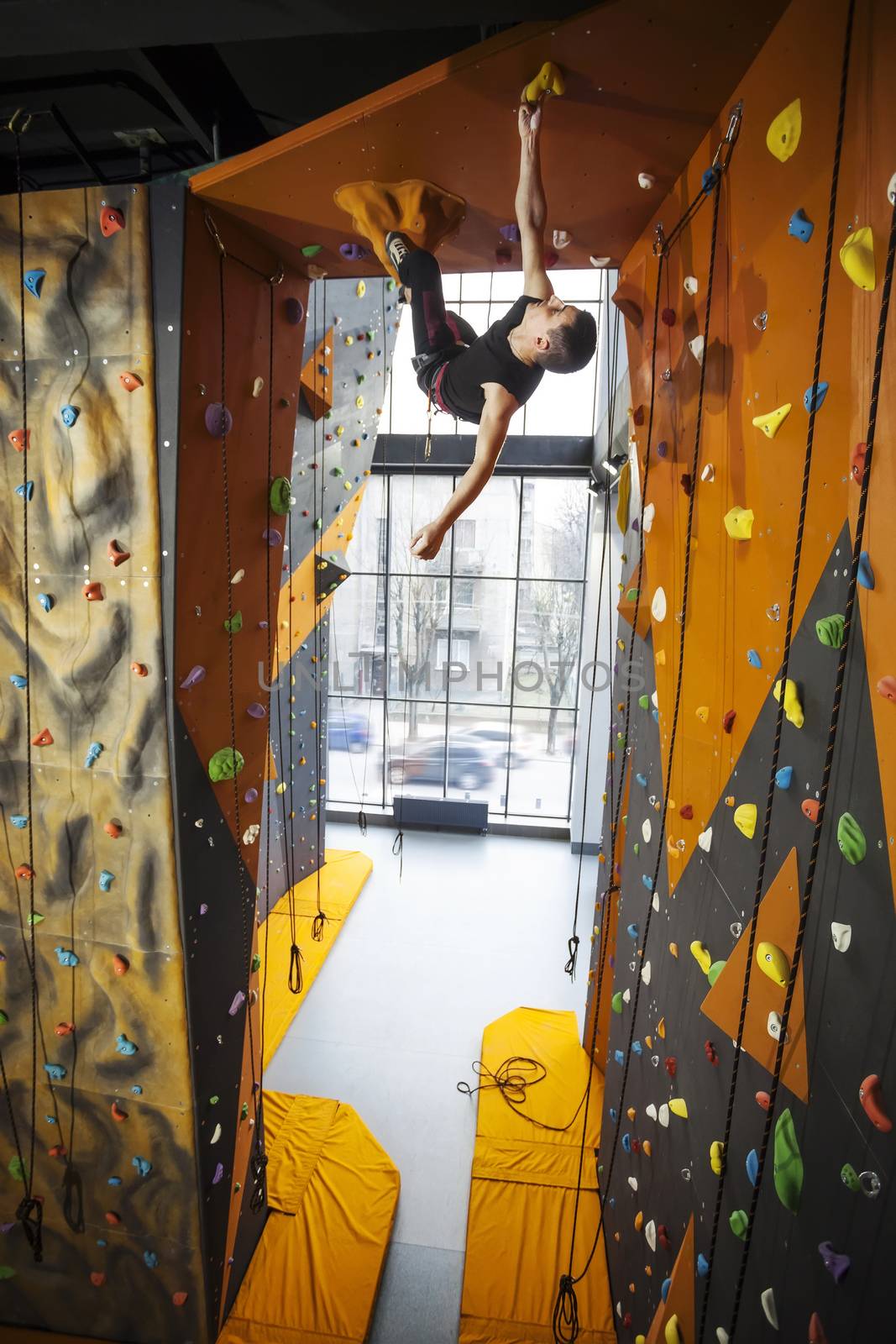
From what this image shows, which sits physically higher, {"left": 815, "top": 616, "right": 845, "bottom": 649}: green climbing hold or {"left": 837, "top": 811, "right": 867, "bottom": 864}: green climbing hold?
{"left": 815, "top": 616, "right": 845, "bottom": 649}: green climbing hold

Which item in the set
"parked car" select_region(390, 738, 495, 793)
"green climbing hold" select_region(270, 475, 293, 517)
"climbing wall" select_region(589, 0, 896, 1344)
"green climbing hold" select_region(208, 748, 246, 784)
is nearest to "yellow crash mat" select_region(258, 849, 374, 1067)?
"green climbing hold" select_region(208, 748, 246, 784)

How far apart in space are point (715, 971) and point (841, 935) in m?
0.79

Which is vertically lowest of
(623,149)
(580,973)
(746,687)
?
→ (580,973)

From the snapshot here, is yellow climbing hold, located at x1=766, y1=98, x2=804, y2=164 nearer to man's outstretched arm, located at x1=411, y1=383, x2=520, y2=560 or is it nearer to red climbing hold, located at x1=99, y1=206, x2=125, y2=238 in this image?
man's outstretched arm, located at x1=411, y1=383, x2=520, y2=560

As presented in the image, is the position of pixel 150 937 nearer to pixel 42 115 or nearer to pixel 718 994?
pixel 718 994

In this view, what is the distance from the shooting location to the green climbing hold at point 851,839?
4.54 feet

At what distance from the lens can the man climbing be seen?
198 centimetres

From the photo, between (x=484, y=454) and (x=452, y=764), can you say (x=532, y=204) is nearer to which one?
(x=484, y=454)

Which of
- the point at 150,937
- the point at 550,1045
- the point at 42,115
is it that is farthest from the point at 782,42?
the point at 550,1045

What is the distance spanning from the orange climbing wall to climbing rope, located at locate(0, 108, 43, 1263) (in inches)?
27.5

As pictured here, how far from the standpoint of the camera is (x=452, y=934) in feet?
23.5

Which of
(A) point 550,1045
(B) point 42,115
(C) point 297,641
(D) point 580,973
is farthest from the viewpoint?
(D) point 580,973

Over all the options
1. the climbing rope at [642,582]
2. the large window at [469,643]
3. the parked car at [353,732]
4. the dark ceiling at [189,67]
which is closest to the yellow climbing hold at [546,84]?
the dark ceiling at [189,67]

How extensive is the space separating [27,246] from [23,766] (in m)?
1.98
